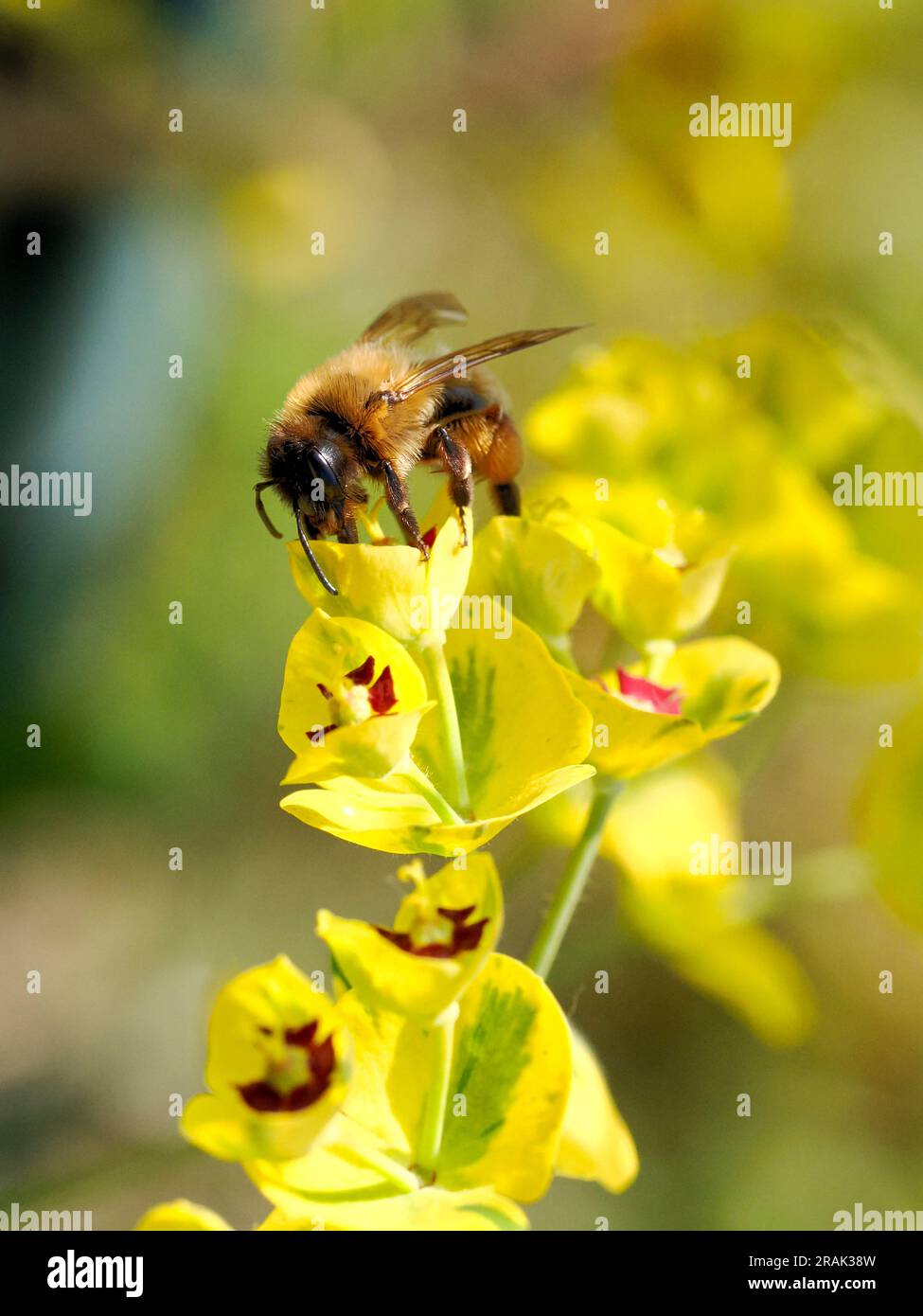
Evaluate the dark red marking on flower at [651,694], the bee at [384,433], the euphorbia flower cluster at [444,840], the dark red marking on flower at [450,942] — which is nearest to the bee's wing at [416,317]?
the bee at [384,433]

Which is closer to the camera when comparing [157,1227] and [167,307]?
[157,1227]

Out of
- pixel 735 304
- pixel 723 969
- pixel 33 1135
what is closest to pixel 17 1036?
pixel 33 1135

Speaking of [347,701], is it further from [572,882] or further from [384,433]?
[384,433]

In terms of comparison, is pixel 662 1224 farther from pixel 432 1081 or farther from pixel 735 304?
pixel 735 304

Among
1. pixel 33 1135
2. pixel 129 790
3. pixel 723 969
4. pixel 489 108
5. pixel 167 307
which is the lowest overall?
pixel 33 1135

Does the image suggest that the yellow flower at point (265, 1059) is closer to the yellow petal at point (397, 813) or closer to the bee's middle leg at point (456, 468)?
the yellow petal at point (397, 813)
